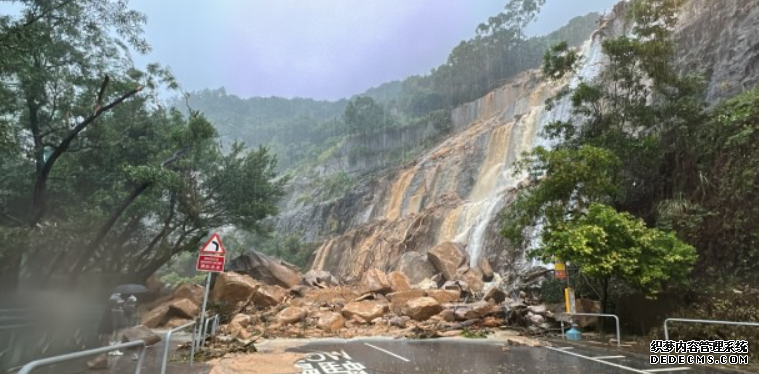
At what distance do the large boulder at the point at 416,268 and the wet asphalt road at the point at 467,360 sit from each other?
477 inches

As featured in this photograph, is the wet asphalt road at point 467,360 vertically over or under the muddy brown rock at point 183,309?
over

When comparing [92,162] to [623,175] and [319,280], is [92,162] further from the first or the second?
[623,175]

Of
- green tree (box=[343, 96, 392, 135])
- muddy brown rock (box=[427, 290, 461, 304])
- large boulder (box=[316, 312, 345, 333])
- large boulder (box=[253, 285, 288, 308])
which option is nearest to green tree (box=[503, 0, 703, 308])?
muddy brown rock (box=[427, 290, 461, 304])

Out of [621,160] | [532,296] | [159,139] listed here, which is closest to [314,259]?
[159,139]

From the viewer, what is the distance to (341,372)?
6.94 metres

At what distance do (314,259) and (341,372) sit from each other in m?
36.7

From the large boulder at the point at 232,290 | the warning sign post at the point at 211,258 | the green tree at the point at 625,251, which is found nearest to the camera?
the warning sign post at the point at 211,258

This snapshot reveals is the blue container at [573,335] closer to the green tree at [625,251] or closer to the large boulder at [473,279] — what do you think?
the green tree at [625,251]

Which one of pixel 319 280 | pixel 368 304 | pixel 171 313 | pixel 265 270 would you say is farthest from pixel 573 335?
pixel 265 270

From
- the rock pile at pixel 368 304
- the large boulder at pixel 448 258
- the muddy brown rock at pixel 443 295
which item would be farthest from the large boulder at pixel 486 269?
the muddy brown rock at pixel 443 295

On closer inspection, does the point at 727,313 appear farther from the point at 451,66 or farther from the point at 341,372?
the point at 451,66

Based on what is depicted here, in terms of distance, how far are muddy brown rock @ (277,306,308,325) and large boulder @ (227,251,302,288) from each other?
Result: 6.84 meters

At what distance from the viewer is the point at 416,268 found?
22.9 metres

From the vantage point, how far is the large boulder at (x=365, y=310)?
13977 mm
